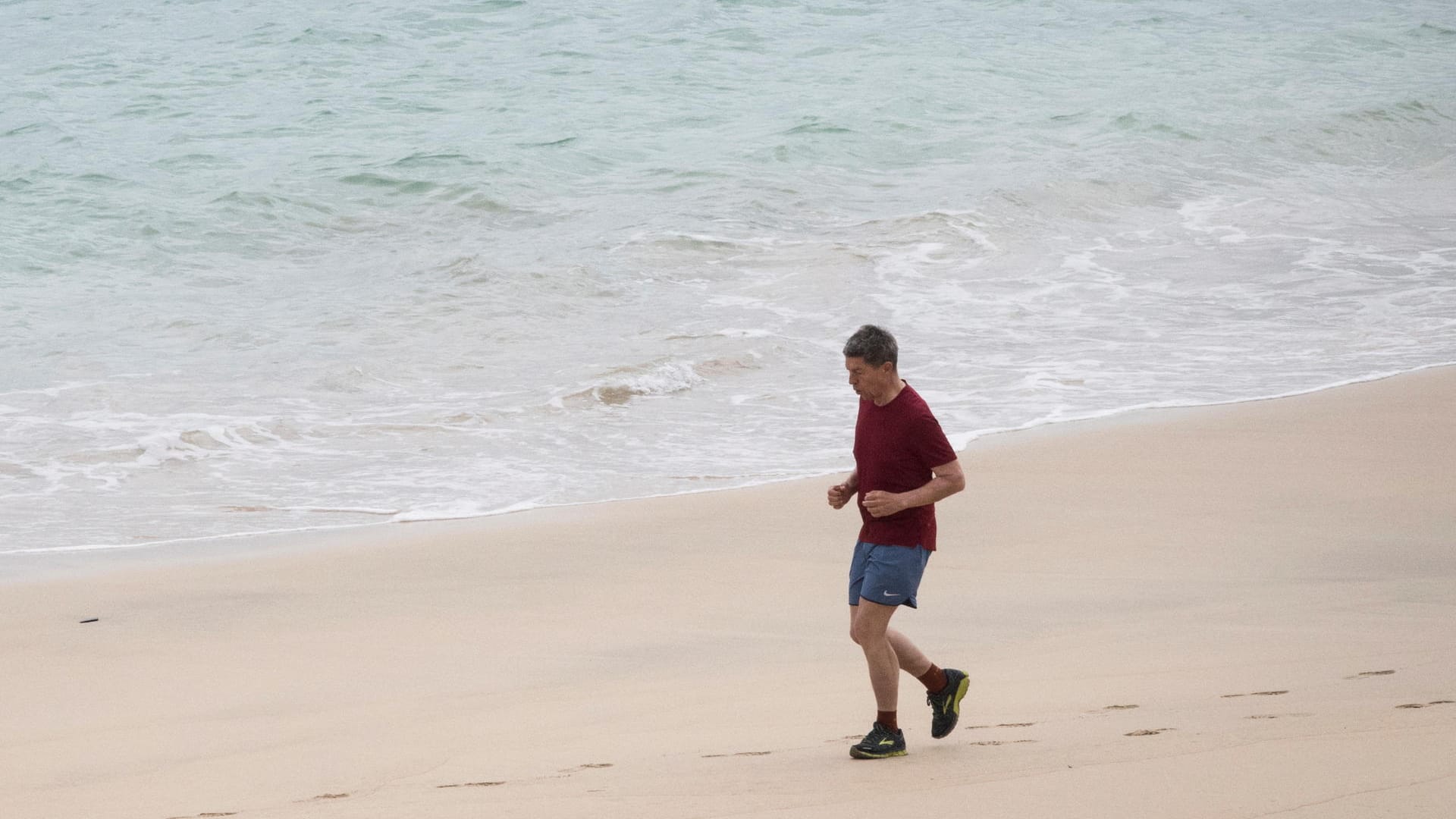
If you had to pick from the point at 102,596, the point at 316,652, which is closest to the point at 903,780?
the point at 316,652

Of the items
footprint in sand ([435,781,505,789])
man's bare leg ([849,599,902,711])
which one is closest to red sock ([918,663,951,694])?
man's bare leg ([849,599,902,711])

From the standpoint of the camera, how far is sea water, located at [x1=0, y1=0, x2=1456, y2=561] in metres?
9.91

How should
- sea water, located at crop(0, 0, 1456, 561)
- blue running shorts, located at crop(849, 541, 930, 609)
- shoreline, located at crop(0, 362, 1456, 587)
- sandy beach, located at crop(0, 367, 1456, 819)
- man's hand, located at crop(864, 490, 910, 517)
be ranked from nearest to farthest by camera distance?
sandy beach, located at crop(0, 367, 1456, 819), man's hand, located at crop(864, 490, 910, 517), blue running shorts, located at crop(849, 541, 930, 609), shoreline, located at crop(0, 362, 1456, 587), sea water, located at crop(0, 0, 1456, 561)

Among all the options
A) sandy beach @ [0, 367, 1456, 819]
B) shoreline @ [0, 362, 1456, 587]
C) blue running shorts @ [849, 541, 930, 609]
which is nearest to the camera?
sandy beach @ [0, 367, 1456, 819]

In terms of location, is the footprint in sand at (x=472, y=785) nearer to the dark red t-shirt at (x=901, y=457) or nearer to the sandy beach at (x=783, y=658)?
the sandy beach at (x=783, y=658)

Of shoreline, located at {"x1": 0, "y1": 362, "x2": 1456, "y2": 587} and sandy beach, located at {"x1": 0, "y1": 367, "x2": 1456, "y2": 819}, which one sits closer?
sandy beach, located at {"x1": 0, "y1": 367, "x2": 1456, "y2": 819}

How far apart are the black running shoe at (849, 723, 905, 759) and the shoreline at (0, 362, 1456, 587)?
13.2 feet

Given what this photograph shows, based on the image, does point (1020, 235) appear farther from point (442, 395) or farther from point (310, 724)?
point (310, 724)

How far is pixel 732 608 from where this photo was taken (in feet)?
21.2

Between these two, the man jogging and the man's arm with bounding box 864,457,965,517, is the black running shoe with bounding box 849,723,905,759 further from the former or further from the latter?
the man's arm with bounding box 864,457,965,517

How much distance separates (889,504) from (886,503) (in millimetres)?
10

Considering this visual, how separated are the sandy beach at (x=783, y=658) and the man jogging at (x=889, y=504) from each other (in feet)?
0.57

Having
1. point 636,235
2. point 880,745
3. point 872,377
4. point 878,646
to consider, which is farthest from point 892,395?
point 636,235

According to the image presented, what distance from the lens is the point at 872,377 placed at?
4.33 metres
